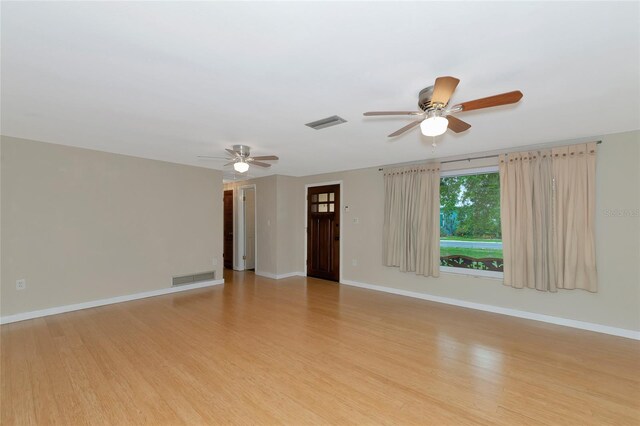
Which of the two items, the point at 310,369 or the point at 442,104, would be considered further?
the point at 310,369

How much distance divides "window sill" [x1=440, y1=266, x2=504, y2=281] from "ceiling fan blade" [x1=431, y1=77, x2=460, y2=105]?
338cm

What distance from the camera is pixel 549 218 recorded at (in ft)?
12.5

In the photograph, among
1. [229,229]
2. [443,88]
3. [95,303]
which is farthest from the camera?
[229,229]

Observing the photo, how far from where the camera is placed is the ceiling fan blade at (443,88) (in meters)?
1.75

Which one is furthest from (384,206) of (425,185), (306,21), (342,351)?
(306,21)

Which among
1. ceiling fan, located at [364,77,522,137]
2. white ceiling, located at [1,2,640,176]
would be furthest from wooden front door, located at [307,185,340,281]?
ceiling fan, located at [364,77,522,137]

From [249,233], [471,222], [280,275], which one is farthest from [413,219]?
[249,233]

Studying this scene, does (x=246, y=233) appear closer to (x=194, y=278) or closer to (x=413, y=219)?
(x=194, y=278)

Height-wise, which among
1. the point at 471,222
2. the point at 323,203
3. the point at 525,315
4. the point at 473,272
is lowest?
the point at 525,315

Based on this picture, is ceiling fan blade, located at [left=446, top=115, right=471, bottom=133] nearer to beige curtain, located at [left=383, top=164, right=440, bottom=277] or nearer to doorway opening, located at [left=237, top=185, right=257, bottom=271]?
beige curtain, located at [left=383, top=164, right=440, bottom=277]

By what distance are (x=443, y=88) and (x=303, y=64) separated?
0.94 meters

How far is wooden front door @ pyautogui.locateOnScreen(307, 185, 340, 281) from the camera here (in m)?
6.31

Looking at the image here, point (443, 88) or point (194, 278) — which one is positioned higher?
point (443, 88)

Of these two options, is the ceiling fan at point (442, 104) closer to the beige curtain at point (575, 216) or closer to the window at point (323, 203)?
the beige curtain at point (575, 216)
